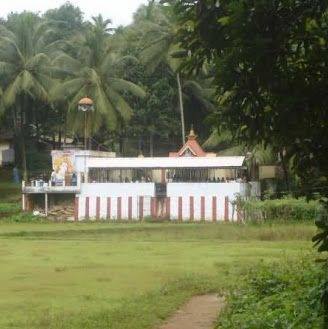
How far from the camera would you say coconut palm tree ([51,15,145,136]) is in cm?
3681

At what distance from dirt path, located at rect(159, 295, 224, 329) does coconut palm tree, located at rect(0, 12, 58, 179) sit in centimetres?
2805

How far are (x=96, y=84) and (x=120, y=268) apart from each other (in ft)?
76.8

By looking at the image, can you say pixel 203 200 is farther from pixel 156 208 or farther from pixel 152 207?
pixel 152 207

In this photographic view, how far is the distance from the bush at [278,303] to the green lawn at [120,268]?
132 centimetres

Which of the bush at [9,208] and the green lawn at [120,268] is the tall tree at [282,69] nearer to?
the green lawn at [120,268]

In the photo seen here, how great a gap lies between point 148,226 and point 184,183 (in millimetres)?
4157

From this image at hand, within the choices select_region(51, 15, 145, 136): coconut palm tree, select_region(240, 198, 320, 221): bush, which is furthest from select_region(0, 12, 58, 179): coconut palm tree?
select_region(240, 198, 320, 221): bush

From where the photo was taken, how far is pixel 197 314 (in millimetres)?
8945

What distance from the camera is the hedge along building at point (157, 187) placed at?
3272cm

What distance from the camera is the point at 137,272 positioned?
45.4 ft

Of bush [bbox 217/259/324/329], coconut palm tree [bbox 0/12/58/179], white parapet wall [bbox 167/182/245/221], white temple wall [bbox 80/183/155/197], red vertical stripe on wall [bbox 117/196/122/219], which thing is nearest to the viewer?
bush [bbox 217/259/324/329]

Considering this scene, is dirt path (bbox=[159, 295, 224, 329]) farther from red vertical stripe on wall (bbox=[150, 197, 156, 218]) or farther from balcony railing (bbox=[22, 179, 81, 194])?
balcony railing (bbox=[22, 179, 81, 194])

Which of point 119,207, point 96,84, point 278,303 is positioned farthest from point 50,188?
point 278,303

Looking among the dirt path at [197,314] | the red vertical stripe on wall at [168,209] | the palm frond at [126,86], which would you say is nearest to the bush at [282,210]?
the red vertical stripe on wall at [168,209]
